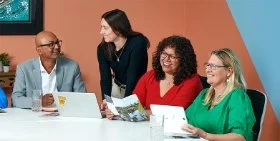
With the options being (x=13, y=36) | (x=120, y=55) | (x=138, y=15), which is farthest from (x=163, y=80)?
(x=13, y=36)

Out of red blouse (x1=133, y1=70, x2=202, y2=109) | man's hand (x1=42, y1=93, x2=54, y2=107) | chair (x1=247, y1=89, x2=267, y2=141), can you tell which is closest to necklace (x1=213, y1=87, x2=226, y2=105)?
chair (x1=247, y1=89, x2=267, y2=141)

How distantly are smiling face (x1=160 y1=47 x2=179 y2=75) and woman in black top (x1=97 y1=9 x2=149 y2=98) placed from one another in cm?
39

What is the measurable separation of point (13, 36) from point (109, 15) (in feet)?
4.70

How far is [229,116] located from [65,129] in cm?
88

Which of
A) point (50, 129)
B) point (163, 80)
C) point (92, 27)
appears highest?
point (92, 27)

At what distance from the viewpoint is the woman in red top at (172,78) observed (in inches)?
114

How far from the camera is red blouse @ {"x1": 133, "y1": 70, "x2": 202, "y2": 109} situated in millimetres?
2871

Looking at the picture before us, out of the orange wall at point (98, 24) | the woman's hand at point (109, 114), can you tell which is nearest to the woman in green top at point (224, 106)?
the woman's hand at point (109, 114)

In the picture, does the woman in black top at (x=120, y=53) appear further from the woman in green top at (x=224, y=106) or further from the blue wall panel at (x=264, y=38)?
the blue wall panel at (x=264, y=38)

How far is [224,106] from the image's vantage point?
251cm

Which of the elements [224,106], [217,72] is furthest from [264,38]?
[224,106]

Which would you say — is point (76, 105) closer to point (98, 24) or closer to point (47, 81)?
point (47, 81)

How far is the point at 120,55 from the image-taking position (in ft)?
11.0

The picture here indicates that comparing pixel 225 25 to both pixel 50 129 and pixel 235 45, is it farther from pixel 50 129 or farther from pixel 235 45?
pixel 50 129
